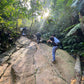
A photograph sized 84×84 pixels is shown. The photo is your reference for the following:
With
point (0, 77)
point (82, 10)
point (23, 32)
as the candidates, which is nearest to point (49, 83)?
point (0, 77)

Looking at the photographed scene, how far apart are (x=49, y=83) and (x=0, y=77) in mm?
2248

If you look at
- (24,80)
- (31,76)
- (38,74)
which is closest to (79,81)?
(38,74)

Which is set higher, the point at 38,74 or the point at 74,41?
the point at 74,41

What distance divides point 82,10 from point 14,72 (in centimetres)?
846

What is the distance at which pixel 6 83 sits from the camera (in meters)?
2.71

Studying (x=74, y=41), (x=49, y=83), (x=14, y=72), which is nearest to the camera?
(x=49, y=83)

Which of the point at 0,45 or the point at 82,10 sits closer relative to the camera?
the point at 0,45

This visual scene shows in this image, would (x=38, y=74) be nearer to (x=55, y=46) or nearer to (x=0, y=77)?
(x=0, y=77)

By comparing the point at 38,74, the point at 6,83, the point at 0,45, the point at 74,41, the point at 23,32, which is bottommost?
the point at 6,83

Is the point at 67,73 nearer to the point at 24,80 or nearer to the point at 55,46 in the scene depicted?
the point at 55,46

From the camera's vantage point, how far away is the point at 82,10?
695cm

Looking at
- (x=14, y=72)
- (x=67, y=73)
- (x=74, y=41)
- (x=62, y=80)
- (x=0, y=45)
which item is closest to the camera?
(x=62, y=80)

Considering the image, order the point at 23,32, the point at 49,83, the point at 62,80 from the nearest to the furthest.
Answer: the point at 49,83
the point at 62,80
the point at 23,32

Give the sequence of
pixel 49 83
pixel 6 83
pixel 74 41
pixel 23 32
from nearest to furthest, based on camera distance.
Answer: pixel 6 83 < pixel 49 83 < pixel 74 41 < pixel 23 32
